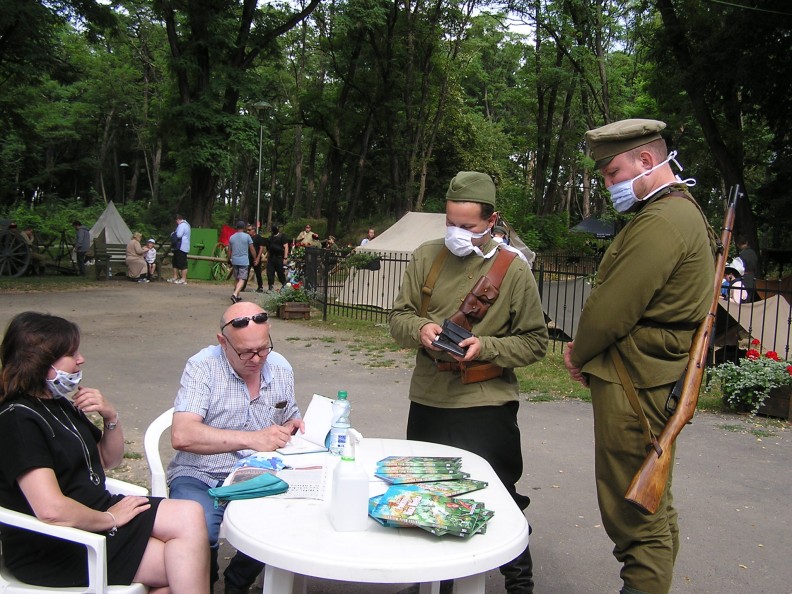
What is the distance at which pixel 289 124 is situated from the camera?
30.1 m

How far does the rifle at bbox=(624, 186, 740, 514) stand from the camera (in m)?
2.44

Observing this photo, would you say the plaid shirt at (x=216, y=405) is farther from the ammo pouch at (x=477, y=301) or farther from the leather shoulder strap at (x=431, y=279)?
the ammo pouch at (x=477, y=301)

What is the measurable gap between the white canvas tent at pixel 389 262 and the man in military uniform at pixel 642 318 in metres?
10.7

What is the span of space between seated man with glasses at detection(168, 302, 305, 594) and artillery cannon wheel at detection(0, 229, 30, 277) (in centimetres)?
1789

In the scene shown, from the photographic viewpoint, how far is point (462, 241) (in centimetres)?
330

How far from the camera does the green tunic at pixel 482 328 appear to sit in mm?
3277

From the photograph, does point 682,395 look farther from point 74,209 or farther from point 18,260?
point 74,209

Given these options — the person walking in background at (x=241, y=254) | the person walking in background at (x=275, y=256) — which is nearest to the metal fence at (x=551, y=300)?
the person walking in background at (x=241, y=254)

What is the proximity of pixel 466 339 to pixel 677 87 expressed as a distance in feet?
56.8

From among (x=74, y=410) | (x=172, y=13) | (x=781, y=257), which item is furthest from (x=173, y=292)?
(x=781, y=257)

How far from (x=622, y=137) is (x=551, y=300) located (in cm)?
959

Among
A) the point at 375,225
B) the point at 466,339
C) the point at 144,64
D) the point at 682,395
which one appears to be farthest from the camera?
the point at 144,64

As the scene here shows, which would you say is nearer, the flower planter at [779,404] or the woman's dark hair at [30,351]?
the woman's dark hair at [30,351]

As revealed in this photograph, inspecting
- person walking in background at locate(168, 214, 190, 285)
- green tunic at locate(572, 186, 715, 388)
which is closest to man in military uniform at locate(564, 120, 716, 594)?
green tunic at locate(572, 186, 715, 388)
